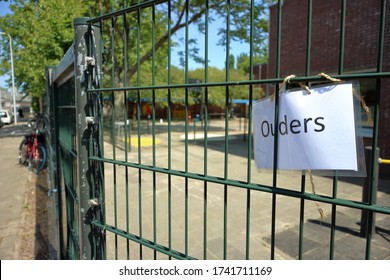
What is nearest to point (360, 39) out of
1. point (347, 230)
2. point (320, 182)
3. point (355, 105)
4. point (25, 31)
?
point (320, 182)

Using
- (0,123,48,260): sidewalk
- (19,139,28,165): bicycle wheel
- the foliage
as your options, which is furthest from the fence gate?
the foliage

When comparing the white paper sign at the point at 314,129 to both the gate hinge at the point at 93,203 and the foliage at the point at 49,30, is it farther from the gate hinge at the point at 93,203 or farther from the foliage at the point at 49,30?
the foliage at the point at 49,30

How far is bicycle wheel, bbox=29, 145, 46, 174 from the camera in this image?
7565 mm

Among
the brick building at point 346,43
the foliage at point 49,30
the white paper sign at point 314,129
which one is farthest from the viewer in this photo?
the foliage at point 49,30

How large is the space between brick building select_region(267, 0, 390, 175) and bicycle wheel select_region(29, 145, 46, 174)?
656 cm

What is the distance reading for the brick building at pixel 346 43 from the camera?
274 inches

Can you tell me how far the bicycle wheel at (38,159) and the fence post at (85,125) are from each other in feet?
21.2

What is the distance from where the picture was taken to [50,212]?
491 centimetres

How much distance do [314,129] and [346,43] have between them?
803cm

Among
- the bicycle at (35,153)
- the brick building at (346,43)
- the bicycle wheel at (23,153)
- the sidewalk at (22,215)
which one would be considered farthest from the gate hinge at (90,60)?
the bicycle wheel at (23,153)

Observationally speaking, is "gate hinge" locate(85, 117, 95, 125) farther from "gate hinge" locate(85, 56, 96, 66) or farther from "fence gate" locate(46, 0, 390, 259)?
"gate hinge" locate(85, 56, 96, 66)

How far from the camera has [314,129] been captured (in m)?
0.96

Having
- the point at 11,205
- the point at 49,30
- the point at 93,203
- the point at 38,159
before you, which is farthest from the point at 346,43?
the point at 49,30
